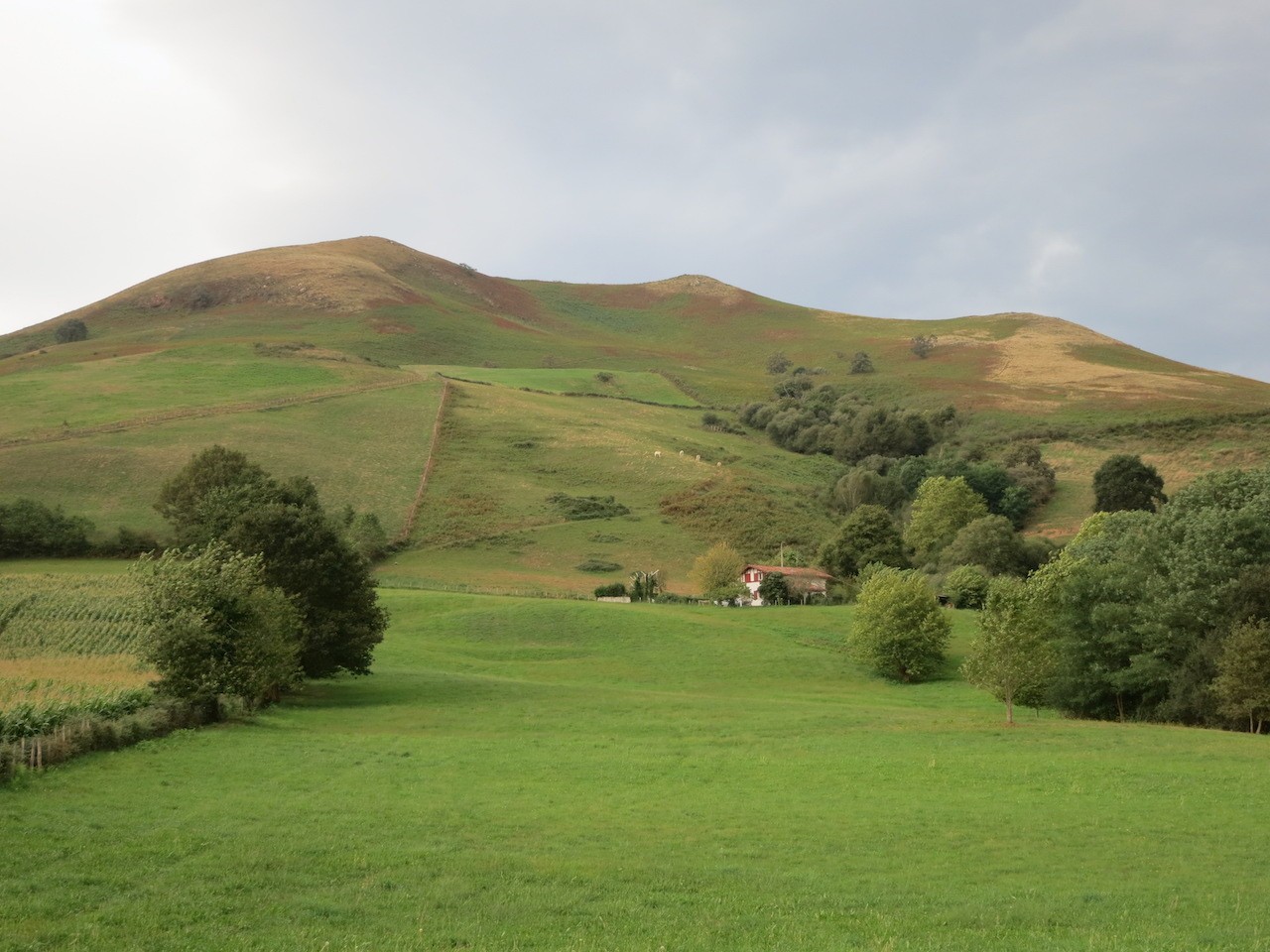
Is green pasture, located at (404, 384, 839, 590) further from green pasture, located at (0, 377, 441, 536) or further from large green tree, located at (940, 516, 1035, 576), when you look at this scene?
large green tree, located at (940, 516, 1035, 576)

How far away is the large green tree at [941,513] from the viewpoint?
4077 inches

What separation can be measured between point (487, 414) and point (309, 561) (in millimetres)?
82853

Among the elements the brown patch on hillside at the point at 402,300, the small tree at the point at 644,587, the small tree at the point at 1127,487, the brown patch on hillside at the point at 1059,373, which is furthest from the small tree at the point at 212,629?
the brown patch on hillside at the point at 402,300

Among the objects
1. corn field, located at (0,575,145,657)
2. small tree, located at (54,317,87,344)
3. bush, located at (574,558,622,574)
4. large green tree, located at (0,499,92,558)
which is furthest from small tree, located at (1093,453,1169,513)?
small tree, located at (54,317,87,344)

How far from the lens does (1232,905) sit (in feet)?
50.8

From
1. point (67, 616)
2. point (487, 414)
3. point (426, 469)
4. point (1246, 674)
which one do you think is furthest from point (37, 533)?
point (1246, 674)

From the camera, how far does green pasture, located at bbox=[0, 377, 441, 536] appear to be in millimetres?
87500

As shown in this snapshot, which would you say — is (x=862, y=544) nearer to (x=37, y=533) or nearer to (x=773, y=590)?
(x=773, y=590)

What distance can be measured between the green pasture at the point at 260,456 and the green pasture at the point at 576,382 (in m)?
26.6

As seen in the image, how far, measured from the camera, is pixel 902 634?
60781 millimetres

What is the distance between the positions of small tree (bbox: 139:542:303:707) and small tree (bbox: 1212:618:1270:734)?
3611cm

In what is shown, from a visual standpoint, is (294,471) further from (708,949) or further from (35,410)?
(708,949)

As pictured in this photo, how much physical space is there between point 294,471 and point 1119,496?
8071 centimetres

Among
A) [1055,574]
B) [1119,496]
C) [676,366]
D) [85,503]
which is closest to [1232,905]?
[1055,574]
